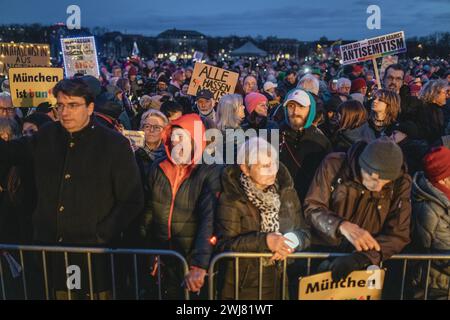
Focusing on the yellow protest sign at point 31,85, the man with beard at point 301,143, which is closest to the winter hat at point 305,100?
the man with beard at point 301,143

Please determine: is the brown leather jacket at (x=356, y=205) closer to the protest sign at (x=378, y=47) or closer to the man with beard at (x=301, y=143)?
the man with beard at (x=301, y=143)

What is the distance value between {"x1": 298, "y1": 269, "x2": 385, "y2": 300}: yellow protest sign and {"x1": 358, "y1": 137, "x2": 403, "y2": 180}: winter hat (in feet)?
2.14

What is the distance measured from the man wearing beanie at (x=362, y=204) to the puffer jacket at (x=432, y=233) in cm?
32

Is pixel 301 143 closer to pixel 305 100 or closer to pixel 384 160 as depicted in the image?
pixel 305 100

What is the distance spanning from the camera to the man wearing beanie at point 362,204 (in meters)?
3.01

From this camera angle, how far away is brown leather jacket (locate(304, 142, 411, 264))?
3.19 metres

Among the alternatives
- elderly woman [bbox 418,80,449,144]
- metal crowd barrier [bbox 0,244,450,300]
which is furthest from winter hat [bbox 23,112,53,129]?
elderly woman [bbox 418,80,449,144]

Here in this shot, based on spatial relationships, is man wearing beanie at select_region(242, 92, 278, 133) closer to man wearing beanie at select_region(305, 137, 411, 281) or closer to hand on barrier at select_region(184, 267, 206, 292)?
man wearing beanie at select_region(305, 137, 411, 281)

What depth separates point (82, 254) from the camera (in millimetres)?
3416

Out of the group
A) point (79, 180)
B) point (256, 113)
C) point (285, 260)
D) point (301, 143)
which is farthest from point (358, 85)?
point (79, 180)
